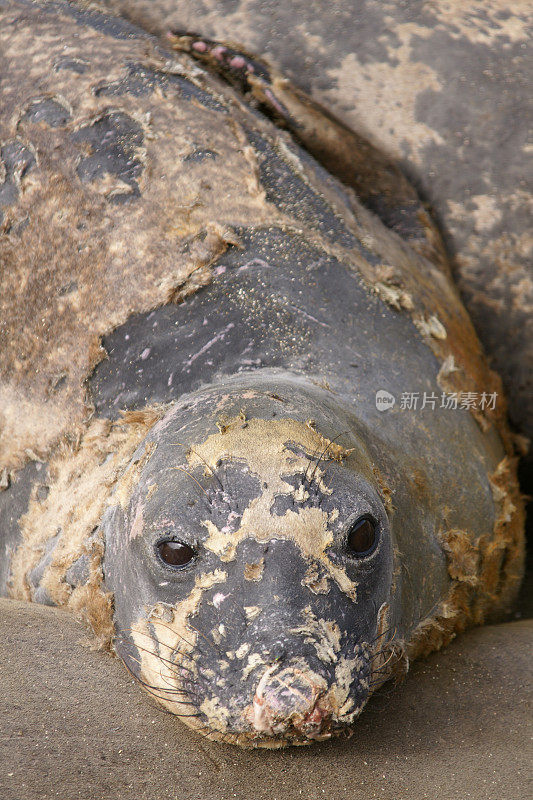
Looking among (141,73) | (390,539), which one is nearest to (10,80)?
(141,73)

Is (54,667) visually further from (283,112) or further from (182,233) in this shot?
(283,112)

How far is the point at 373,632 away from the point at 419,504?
1.93 ft

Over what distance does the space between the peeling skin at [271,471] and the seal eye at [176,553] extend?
0.06 metres

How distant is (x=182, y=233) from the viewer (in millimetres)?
2947

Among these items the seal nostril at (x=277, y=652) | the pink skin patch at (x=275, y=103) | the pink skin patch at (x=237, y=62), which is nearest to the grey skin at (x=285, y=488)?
the seal nostril at (x=277, y=652)

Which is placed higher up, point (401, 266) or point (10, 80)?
point (10, 80)

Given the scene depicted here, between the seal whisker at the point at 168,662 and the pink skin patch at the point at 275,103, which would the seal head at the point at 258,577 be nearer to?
the seal whisker at the point at 168,662

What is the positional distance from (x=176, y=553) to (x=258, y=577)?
223 mm

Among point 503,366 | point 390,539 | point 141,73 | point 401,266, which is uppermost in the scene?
point 141,73

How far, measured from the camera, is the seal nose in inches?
72.3

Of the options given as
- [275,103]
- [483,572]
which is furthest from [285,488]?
[275,103]

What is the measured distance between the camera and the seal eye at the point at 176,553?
80.2 inches

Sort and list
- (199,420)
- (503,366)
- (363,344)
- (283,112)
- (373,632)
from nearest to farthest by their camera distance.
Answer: (373,632) < (199,420) < (363,344) < (283,112) < (503,366)

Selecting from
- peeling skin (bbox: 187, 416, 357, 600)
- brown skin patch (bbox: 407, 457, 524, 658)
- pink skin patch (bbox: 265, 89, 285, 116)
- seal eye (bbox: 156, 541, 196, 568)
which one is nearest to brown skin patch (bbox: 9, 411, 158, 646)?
seal eye (bbox: 156, 541, 196, 568)
